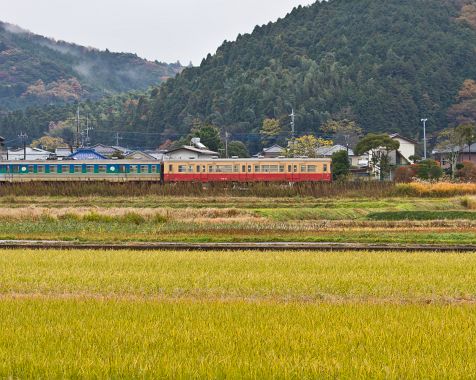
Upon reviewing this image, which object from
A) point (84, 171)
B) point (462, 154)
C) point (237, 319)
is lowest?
point (237, 319)

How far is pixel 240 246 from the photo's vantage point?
832 inches

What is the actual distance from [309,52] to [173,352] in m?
123

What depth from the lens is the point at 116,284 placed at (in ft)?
40.1

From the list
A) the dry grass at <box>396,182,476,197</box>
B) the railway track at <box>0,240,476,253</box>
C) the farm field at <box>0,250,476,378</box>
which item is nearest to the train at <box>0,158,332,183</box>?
the dry grass at <box>396,182,476,197</box>

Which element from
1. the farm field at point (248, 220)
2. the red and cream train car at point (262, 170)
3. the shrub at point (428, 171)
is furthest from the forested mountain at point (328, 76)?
the farm field at point (248, 220)

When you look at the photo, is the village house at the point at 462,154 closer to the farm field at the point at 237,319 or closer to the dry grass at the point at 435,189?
the dry grass at the point at 435,189

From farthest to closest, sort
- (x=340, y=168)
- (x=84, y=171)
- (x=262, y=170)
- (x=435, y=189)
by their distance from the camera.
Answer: (x=340, y=168), (x=84, y=171), (x=262, y=170), (x=435, y=189)

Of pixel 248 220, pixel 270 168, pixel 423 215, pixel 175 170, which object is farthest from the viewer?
pixel 175 170

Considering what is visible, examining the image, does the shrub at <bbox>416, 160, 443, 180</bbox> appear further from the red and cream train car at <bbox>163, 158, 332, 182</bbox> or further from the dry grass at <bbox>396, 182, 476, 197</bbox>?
the red and cream train car at <bbox>163, 158, 332, 182</bbox>

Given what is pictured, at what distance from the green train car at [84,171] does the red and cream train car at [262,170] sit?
2.96 m

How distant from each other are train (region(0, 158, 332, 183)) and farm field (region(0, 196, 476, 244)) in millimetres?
4647

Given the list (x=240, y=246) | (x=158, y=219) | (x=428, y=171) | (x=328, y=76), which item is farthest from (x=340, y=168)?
(x=328, y=76)

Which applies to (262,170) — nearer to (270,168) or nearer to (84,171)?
(270,168)

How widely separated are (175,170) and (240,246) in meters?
28.3
